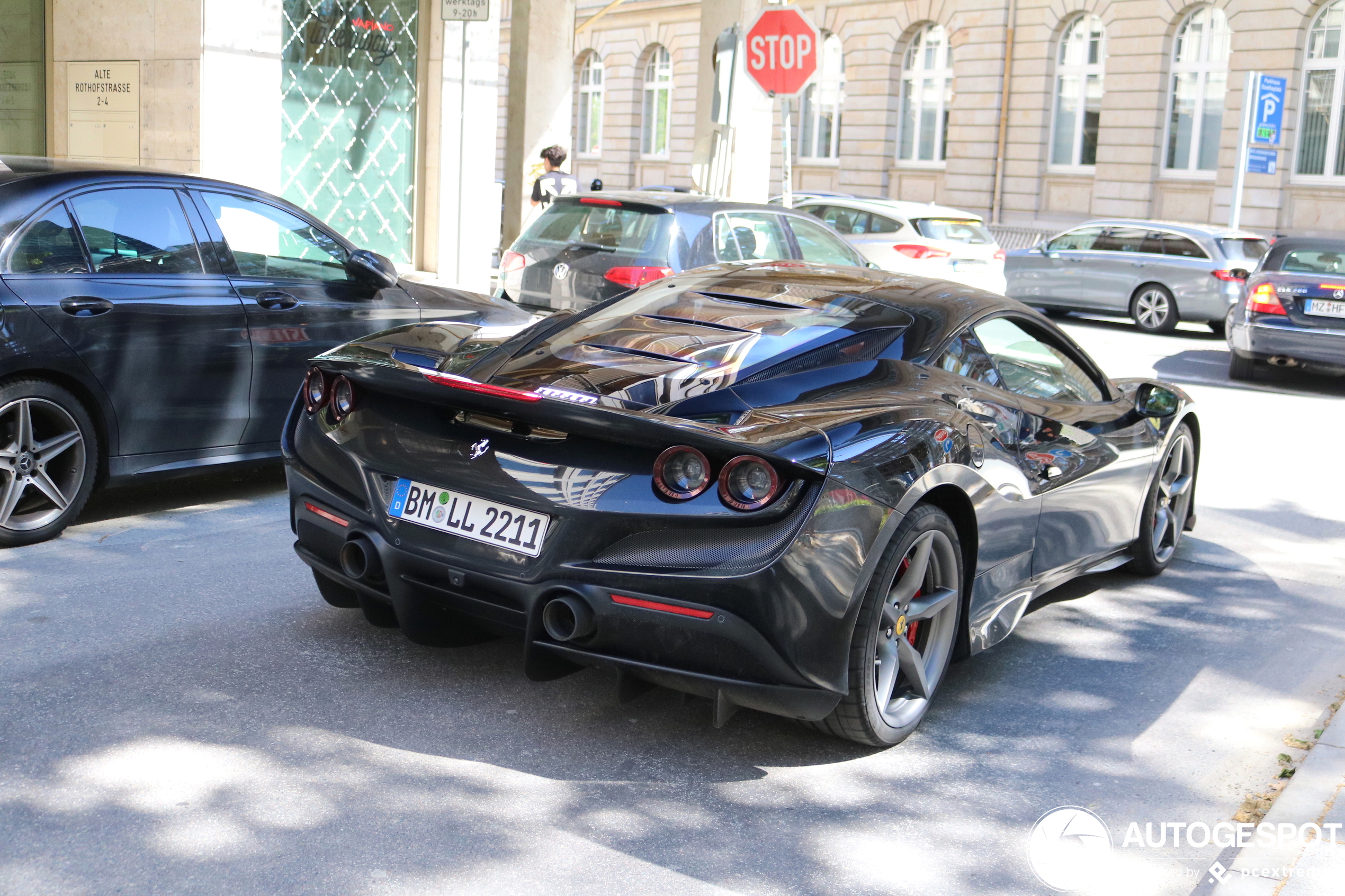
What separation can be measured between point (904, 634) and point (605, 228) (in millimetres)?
6333

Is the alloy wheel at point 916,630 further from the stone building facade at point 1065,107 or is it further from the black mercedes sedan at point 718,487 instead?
the stone building facade at point 1065,107

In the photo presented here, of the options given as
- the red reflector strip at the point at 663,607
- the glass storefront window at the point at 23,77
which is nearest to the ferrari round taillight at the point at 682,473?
the red reflector strip at the point at 663,607

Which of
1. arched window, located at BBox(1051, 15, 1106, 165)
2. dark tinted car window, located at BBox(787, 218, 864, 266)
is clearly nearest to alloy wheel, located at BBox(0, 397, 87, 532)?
dark tinted car window, located at BBox(787, 218, 864, 266)

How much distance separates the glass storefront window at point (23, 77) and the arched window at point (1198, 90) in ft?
82.2

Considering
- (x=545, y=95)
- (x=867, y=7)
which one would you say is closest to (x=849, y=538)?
(x=545, y=95)

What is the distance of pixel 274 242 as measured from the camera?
6668 millimetres

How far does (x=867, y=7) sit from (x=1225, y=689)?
35699 millimetres

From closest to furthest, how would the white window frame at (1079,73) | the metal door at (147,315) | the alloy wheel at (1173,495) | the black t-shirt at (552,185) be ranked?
the metal door at (147,315) → the alloy wheel at (1173,495) → the black t-shirt at (552,185) → the white window frame at (1079,73)

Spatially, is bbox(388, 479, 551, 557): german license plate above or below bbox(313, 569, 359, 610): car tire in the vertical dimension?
above

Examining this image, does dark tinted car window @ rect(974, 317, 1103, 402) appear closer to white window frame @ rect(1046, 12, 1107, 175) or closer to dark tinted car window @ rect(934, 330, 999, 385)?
dark tinted car window @ rect(934, 330, 999, 385)

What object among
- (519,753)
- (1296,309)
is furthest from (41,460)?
(1296,309)

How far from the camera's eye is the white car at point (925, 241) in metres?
16.6

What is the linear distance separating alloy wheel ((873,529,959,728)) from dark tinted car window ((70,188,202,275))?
3783 millimetres

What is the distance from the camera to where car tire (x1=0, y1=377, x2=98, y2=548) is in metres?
5.62
